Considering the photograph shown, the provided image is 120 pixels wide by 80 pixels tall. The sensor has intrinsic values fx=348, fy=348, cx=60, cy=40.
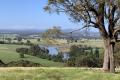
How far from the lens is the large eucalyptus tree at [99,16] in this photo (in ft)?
80.7

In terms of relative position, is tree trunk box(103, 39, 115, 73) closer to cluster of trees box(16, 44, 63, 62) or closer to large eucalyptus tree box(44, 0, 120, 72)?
large eucalyptus tree box(44, 0, 120, 72)

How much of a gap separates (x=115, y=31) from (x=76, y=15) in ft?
10.3

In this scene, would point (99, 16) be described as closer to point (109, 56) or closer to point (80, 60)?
point (109, 56)

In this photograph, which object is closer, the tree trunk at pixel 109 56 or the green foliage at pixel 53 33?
the tree trunk at pixel 109 56

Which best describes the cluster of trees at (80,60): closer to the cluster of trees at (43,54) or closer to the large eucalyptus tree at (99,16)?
the cluster of trees at (43,54)

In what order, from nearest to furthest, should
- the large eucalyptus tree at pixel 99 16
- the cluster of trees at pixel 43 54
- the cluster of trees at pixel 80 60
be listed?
the large eucalyptus tree at pixel 99 16 < the cluster of trees at pixel 80 60 < the cluster of trees at pixel 43 54

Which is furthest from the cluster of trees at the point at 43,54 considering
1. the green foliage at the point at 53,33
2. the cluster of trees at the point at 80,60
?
the green foliage at the point at 53,33

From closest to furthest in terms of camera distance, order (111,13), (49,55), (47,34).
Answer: (111,13)
(47,34)
(49,55)

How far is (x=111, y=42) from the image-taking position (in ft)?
83.5

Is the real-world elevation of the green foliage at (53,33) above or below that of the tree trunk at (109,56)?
above

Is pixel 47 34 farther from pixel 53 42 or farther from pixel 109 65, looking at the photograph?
pixel 109 65

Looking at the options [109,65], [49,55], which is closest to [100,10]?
[109,65]

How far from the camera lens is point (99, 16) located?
25.3m

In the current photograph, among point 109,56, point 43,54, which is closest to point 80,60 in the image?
point 109,56
